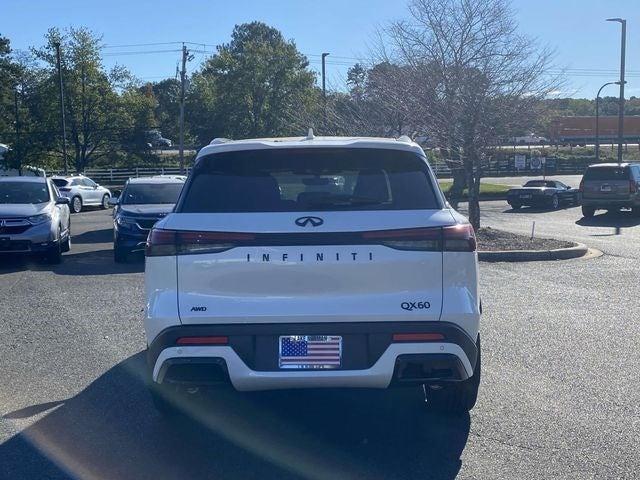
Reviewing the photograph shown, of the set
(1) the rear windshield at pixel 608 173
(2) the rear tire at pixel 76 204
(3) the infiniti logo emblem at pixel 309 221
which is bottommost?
(2) the rear tire at pixel 76 204

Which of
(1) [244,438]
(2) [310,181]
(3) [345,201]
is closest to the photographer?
(3) [345,201]

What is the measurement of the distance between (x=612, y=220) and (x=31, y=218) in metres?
18.8

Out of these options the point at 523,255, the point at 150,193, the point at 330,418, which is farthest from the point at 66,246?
the point at 330,418

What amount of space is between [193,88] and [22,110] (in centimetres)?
906

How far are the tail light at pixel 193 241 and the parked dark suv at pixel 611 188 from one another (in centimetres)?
2512

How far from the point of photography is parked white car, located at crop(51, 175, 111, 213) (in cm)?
3484

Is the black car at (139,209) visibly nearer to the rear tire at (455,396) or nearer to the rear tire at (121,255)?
the rear tire at (121,255)

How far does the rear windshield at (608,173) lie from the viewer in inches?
1123

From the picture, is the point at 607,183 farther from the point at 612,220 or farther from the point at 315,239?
the point at 315,239

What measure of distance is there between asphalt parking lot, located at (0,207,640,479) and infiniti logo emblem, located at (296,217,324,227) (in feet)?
4.84

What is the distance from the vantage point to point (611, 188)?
1121 inches

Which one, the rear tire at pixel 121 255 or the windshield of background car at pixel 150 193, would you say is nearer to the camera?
the rear tire at pixel 121 255

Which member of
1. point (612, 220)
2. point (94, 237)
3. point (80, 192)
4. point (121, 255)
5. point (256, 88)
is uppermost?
point (256, 88)

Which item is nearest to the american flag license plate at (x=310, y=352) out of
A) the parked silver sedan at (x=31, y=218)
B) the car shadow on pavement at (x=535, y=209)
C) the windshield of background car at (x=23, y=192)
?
the parked silver sedan at (x=31, y=218)
